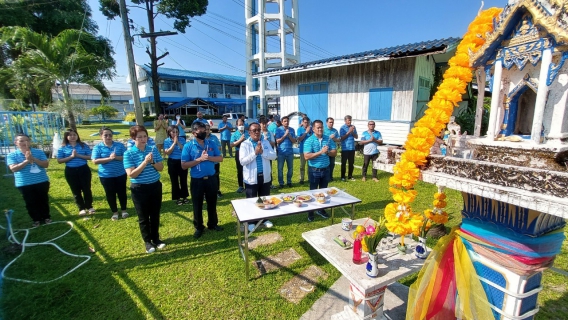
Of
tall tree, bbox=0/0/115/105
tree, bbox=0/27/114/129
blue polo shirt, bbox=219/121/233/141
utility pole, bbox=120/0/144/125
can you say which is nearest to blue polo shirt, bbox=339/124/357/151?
blue polo shirt, bbox=219/121/233/141

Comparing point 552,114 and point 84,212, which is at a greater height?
point 552,114

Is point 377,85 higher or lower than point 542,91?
higher

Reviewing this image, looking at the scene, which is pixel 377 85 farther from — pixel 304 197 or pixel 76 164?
pixel 76 164

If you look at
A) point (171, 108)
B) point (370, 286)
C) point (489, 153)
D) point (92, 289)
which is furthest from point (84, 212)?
point (171, 108)

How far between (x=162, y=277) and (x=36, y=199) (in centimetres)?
345

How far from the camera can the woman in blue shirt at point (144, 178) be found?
377 cm

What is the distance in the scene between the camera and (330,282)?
11.1 ft

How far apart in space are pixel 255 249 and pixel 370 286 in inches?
Answer: 92.0

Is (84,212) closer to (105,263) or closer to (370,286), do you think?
(105,263)

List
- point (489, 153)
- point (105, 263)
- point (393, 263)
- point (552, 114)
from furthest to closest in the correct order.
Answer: point (105, 263) → point (393, 263) → point (489, 153) → point (552, 114)

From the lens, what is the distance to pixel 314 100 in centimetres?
1198

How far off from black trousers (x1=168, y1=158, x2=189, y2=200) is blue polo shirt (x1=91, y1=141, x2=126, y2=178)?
1.12m

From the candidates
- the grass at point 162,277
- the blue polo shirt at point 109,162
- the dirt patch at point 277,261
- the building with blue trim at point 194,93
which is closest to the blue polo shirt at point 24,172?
the grass at point 162,277

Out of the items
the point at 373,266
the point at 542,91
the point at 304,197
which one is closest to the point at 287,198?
the point at 304,197
